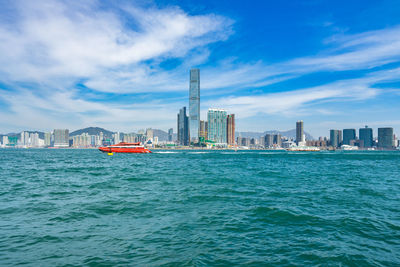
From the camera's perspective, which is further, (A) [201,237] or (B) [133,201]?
(B) [133,201]

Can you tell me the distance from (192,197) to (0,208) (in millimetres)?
14196

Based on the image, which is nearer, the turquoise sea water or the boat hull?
the turquoise sea water

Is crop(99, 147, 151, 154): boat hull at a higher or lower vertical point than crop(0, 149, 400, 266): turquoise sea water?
lower

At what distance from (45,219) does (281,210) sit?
15.1 m

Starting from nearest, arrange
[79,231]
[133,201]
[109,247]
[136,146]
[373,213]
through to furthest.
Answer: [109,247] < [79,231] < [373,213] < [133,201] < [136,146]

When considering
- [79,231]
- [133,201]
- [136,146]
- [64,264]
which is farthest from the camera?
[136,146]

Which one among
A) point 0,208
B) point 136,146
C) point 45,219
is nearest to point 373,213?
point 45,219

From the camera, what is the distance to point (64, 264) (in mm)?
9039

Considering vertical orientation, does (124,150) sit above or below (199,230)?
below

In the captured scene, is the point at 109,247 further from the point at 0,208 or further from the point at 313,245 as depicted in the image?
the point at 0,208

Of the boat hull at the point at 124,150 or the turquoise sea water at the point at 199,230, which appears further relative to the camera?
the boat hull at the point at 124,150

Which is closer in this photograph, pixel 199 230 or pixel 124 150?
pixel 199 230

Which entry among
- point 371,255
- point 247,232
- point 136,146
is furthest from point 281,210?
point 136,146

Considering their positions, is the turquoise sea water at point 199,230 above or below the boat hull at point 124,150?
above
